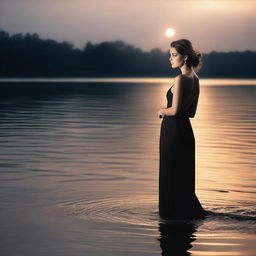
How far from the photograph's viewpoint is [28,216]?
34.8ft

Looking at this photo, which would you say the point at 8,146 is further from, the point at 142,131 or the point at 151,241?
the point at 151,241

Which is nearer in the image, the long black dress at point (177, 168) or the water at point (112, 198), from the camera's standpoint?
the water at point (112, 198)

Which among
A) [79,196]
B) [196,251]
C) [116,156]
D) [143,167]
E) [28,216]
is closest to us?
[196,251]

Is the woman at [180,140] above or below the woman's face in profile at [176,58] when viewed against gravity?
below

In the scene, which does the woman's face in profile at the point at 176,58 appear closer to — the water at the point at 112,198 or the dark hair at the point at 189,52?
the dark hair at the point at 189,52

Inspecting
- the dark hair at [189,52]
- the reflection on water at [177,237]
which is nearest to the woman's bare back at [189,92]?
the dark hair at [189,52]

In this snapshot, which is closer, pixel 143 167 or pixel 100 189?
pixel 100 189

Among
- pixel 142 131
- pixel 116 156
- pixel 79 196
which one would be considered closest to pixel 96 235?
pixel 79 196

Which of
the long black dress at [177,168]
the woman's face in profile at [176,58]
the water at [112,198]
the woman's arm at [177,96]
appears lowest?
the water at [112,198]

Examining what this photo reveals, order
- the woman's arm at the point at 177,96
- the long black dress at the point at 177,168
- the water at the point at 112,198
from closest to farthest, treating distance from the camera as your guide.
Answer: the water at the point at 112,198, the woman's arm at the point at 177,96, the long black dress at the point at 177,168

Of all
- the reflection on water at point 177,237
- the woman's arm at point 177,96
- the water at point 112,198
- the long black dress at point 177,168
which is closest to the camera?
the reflection on water at point 177,237

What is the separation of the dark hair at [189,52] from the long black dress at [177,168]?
0.41 meters

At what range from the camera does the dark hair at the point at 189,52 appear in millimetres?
9672

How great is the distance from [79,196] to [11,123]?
716 inches
